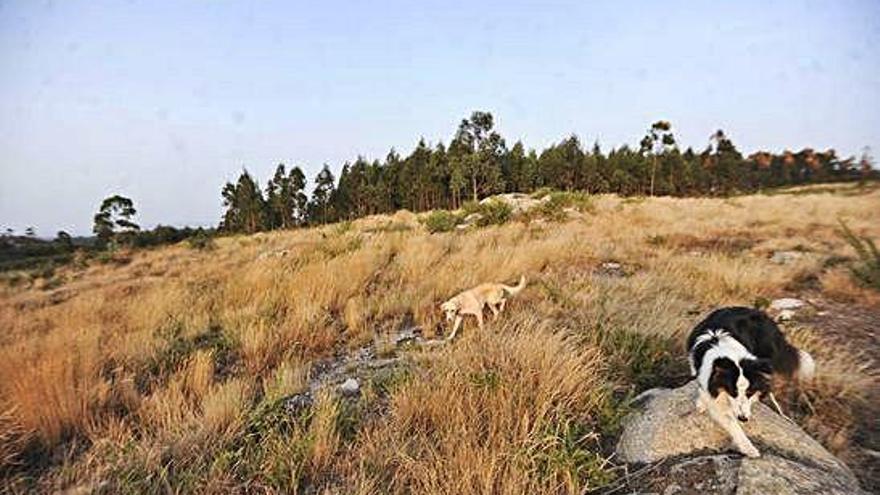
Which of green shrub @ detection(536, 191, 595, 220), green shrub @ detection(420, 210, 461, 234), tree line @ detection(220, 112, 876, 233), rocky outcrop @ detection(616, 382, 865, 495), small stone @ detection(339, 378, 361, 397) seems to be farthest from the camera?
tree line @ detection(220, 112, 876, 233)

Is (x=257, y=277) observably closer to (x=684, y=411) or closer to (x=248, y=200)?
(x=684, y=411)

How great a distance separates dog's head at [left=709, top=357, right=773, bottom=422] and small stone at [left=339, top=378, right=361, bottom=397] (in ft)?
8.07

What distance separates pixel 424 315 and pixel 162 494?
11.8 ft

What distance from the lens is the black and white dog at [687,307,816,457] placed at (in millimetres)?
2361

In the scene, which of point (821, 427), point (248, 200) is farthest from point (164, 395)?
point (248, 200)

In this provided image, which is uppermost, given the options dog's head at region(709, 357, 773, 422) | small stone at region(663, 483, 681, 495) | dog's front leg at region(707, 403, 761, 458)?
dog's head at region(709, 357, 773, 422)

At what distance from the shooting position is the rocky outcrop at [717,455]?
2010 mm

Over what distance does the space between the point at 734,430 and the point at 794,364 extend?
1521mm

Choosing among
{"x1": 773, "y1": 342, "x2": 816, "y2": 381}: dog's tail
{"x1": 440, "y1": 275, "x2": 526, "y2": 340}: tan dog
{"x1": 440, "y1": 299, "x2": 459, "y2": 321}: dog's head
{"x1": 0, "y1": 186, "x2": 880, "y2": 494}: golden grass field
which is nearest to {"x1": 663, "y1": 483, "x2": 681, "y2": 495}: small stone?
{"x1": 0, "y1": 186, "x2": 880, "y2": 494}: golden grass field

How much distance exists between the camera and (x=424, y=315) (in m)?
5.60

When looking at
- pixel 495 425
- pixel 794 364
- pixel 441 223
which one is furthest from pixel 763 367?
pixel 441 223

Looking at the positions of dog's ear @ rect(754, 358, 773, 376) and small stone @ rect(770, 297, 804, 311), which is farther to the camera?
small stone @ rect(770, 297, 804, 311)

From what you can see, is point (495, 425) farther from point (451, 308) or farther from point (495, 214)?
point (495, 214)

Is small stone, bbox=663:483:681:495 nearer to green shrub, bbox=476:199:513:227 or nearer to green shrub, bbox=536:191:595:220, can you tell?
green shrub, bbox=476:199:513:227
